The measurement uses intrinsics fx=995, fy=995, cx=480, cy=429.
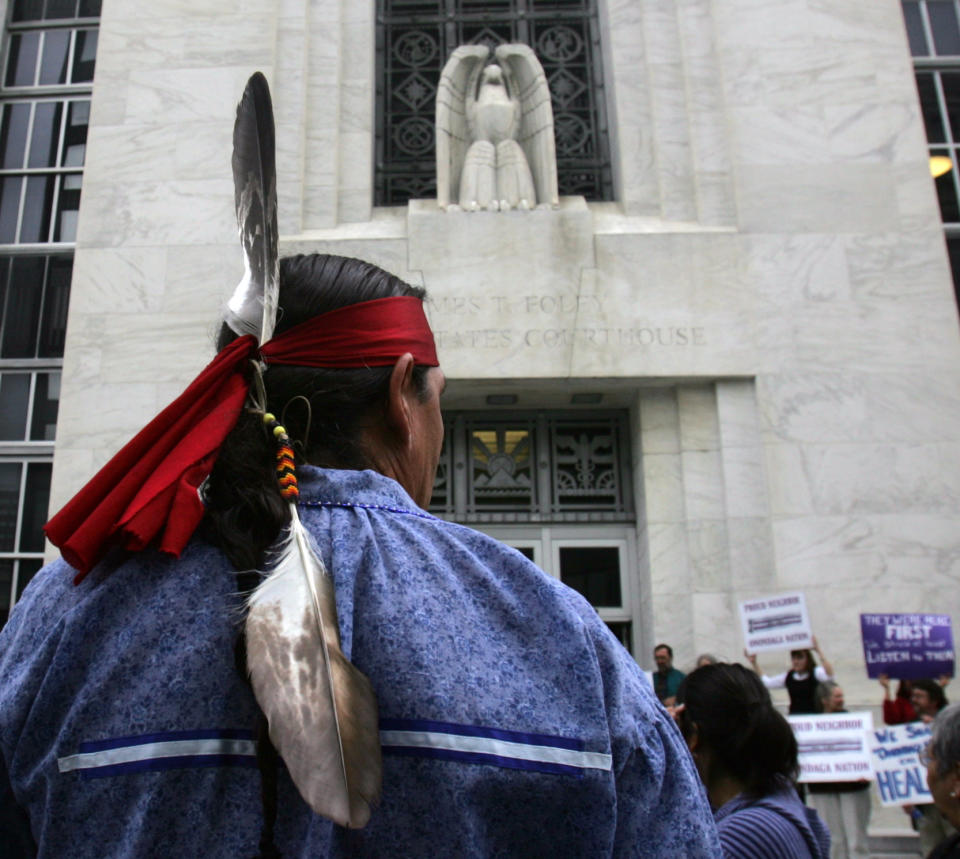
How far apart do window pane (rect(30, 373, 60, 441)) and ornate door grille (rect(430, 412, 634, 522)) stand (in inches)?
176

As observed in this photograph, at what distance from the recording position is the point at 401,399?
1.29m

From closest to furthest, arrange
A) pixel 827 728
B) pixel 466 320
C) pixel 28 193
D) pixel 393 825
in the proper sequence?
pixel 393 825
pixel 827 728
pixel 466 320
pixel 28 193

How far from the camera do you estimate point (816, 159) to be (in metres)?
11.2

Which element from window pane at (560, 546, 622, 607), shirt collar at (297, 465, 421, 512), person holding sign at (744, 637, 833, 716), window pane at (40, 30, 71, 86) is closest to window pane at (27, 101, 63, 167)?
window pane at (40, 30, 71, 86)

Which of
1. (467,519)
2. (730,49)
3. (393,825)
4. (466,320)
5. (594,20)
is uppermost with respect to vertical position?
(594,20)

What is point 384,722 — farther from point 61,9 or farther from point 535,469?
point 61,9

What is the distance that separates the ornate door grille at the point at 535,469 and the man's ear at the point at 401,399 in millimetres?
9518

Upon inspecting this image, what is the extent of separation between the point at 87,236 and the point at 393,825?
11.4 meters

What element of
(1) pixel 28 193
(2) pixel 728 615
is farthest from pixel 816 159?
(1) pixel 28 193

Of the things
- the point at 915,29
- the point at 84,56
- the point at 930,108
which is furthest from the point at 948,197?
the point at 84,56

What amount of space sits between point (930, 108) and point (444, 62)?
6132mm

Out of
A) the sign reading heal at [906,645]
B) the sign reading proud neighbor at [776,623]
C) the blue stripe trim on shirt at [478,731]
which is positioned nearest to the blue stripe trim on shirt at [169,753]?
the blue stripe trim on shirt at [478,731]

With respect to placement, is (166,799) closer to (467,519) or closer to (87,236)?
(467,519)

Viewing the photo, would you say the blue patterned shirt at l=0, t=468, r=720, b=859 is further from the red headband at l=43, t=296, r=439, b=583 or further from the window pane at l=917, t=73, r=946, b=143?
the window pane at l=917, t=73, r=946, b=143
